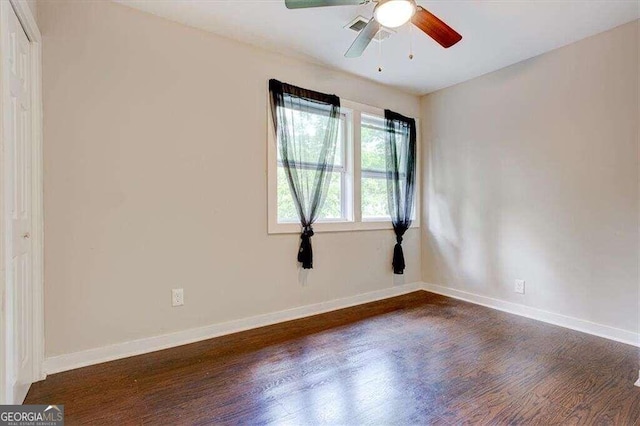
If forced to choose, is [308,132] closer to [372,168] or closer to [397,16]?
[372,168]

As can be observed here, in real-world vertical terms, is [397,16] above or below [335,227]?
above

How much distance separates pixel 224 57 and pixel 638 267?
12.5 feet

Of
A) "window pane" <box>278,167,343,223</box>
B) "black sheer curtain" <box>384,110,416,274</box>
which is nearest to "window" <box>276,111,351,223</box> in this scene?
"window pane" <box>278,167,343,223</box>

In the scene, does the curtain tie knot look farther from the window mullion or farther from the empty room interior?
the window mullion

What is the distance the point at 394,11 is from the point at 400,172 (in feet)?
7.73

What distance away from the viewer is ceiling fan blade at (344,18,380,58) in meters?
2.15

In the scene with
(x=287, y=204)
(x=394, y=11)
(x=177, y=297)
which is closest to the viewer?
(x=394, y=11)

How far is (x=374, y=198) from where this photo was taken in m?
3.90

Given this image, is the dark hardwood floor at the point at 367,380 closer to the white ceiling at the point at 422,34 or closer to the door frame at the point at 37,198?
the door frame at the point at 37,198

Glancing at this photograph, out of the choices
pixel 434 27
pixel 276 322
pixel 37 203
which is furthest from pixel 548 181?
pixel 37 203

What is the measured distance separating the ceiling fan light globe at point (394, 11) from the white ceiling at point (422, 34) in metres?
0.55

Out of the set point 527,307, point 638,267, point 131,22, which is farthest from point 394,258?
point 131,22

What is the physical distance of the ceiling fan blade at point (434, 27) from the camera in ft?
6.55

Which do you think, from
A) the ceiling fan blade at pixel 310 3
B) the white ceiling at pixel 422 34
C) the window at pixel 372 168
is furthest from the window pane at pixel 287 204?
the ceiling fan blade at pixel 310 3
